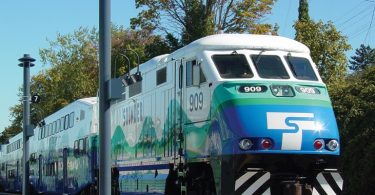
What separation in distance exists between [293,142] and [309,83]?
Answer: 62.3 inches

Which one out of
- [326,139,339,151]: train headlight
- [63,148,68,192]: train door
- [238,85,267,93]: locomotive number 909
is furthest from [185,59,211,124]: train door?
[63,148,68,192]: train door

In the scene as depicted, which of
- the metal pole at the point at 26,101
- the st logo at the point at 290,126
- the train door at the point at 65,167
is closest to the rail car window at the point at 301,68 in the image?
the st logo at the point at 290,126

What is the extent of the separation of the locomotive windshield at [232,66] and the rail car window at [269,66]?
0.22 metres

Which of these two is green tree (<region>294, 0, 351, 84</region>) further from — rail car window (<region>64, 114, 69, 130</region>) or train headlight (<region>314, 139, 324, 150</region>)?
train headlight (<region>314, 139, 324, 150</region>)

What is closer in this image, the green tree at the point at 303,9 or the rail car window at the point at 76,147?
the rail car window at the point at 76,147

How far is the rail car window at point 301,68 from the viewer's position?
12211mm

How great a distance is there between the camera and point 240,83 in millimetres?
11570

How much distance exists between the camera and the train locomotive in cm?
1100

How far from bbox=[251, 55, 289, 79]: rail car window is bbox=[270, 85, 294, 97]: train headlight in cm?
36

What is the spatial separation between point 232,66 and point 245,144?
6.16 feet

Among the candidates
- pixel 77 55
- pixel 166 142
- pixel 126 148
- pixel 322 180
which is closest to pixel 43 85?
pixel 77 55

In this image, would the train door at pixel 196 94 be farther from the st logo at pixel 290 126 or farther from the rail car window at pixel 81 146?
the rail car window at pixel 81 146

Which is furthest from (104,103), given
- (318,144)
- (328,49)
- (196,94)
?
(328,49)

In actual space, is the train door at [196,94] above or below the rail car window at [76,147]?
above
